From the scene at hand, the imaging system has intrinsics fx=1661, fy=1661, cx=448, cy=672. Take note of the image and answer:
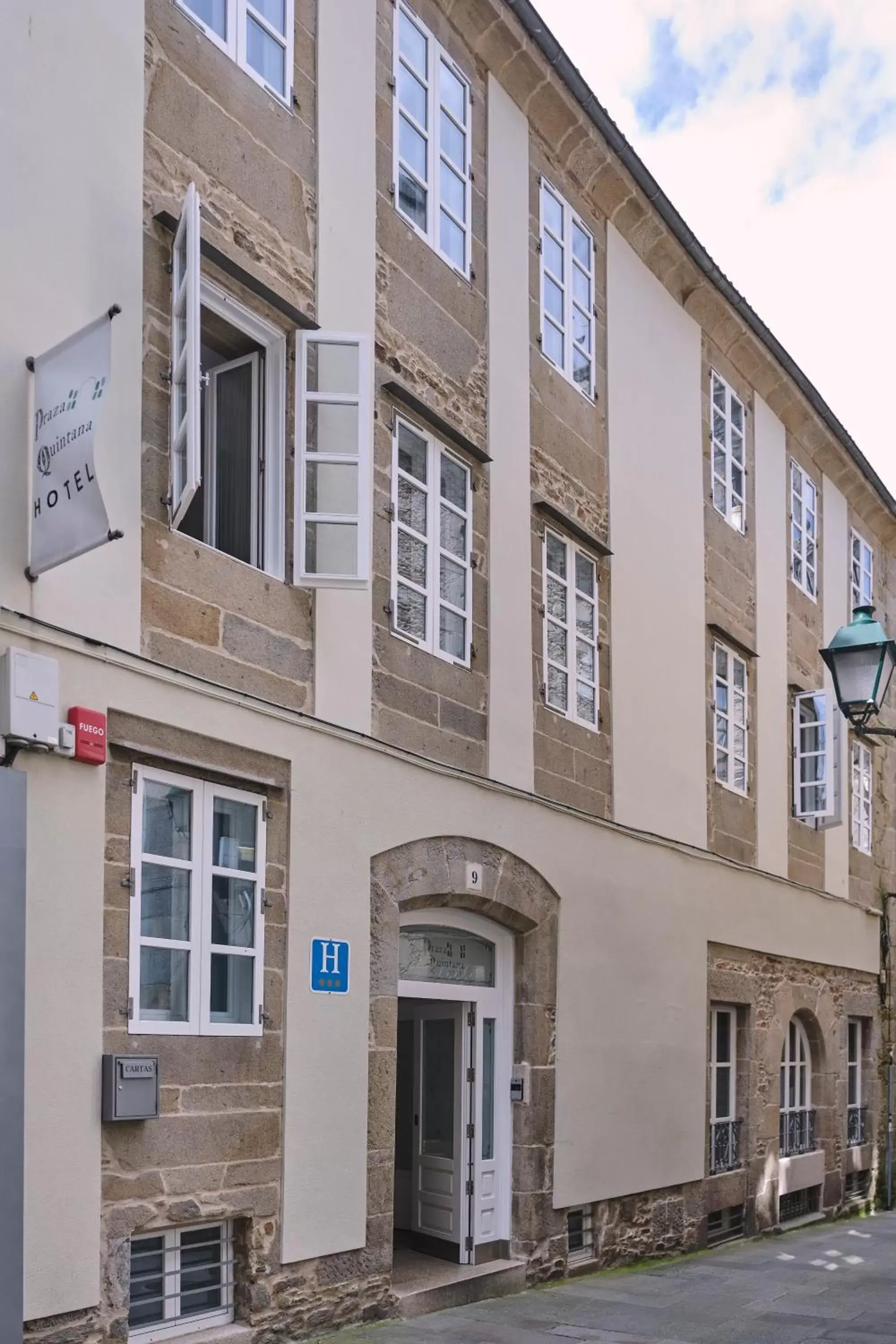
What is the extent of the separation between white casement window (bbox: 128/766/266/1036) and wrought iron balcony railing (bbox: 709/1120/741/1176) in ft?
23.5

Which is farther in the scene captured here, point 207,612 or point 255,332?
point 255,332

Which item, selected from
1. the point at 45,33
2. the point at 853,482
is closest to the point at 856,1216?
the point at 853,482

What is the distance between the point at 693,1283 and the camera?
11.9 m

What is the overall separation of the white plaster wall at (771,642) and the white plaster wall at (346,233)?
7.75 meters

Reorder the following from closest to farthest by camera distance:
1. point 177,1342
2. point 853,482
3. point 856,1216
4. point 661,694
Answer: point 177,1342 < point 661,694 < point 856,1216 < point 853,482

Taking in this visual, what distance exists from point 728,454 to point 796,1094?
21.8 ft

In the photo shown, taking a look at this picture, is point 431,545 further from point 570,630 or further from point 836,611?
point 836,611

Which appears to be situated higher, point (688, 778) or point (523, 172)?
point (523, 172)

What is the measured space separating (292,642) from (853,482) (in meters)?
12.8

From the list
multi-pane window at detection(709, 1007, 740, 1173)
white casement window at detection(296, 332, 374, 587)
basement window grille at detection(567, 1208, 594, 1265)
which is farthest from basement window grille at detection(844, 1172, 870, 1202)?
white casement window at detection(296, 332, 374, 587)

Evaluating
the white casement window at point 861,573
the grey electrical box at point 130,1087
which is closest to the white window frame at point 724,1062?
the white casement window at point 861,573

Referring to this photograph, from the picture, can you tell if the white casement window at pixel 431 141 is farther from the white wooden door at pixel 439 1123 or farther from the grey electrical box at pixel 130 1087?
the grey electrical box at pixel 130 1087

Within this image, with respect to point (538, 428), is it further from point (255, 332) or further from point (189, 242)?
point (189, 242)

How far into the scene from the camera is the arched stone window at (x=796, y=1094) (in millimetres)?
16719
